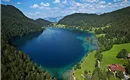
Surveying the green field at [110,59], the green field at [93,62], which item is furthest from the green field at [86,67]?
the green field at [110,59]

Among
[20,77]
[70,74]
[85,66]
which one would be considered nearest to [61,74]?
[70,74]

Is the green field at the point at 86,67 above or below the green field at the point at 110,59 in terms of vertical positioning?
below

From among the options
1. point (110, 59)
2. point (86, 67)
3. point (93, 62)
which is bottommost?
point (86, 67)

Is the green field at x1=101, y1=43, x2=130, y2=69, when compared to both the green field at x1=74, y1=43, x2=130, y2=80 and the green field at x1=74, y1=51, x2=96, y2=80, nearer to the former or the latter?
the green field at x1=74, y1=43, x2=130, y2=80

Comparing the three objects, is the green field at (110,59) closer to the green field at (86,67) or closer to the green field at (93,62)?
the green field at (93,62)

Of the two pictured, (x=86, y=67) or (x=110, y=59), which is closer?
(x=86, y=67)

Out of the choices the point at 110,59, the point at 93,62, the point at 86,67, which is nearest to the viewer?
the point at 86,67

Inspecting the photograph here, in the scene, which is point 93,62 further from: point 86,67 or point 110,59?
point 110,59

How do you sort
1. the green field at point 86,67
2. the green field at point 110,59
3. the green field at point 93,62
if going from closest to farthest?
the green field at point 86,67
the green field at point 93,62
the green field at point 110,59

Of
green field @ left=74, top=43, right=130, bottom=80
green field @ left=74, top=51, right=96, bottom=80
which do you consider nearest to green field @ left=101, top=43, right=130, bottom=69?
green field @ left=74, top=43, right=130, bottom=80

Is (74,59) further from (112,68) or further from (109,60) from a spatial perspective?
(112,68)

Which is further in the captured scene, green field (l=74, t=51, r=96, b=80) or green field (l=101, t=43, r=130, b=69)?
green field (l=101, t=43, r=130, b=69)

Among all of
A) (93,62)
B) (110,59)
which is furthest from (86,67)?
(110,59)
